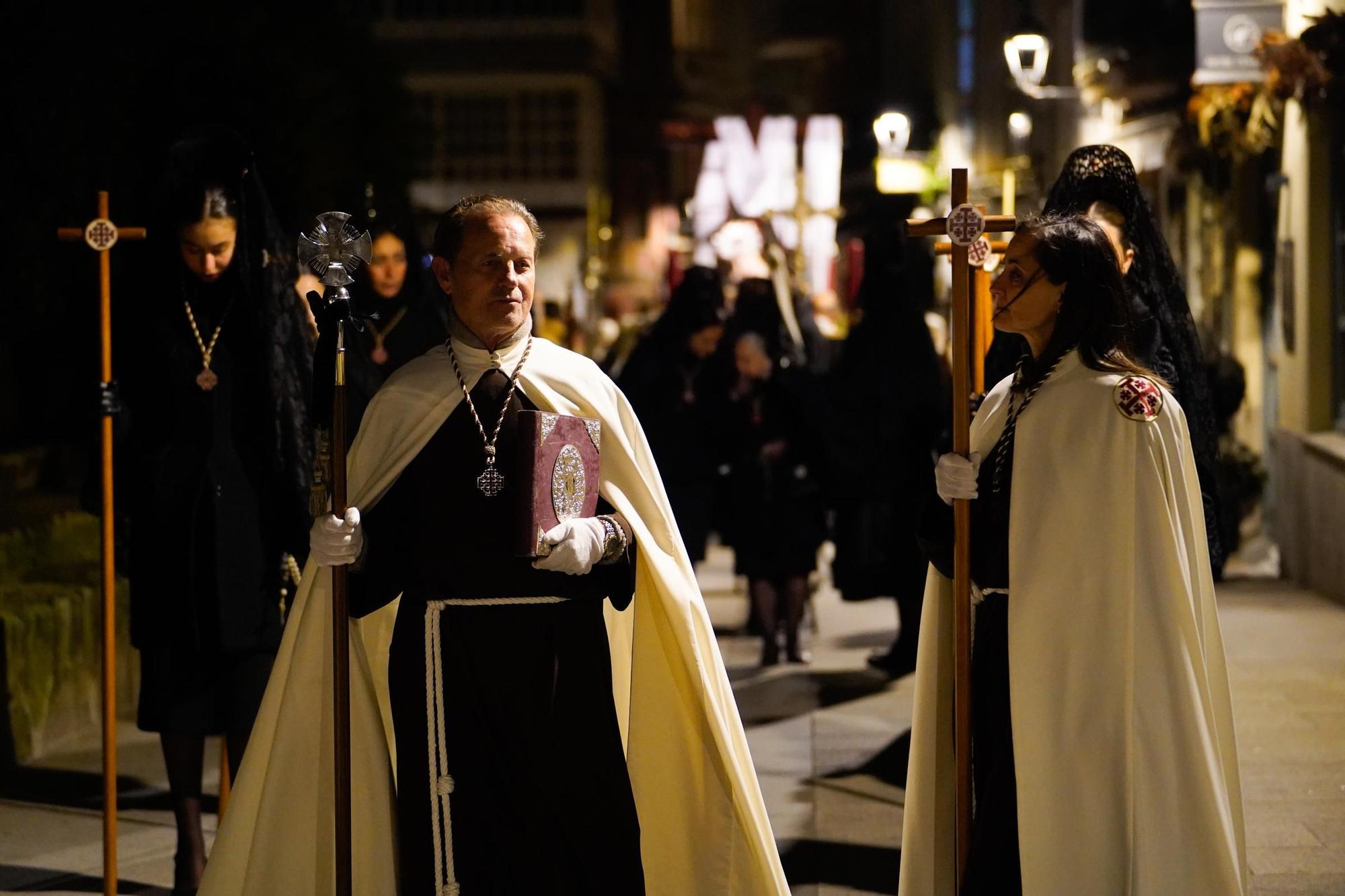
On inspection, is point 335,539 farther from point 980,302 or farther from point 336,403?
point 980,302

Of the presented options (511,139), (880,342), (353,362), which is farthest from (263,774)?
(511,139)

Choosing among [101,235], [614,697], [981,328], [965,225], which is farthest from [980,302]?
[101,235]

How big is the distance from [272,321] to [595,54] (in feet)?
111

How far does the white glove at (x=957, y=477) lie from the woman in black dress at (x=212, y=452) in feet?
7.97

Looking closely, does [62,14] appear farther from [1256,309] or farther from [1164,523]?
[1256,309]

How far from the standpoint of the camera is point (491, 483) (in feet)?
14.5

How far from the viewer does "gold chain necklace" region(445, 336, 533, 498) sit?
4.42 metres

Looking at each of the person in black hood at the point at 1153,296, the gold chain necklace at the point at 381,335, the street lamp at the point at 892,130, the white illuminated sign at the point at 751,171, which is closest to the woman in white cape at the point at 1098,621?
the person in black hood at the point at 1153,296

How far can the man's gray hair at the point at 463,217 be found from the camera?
14.5 feet

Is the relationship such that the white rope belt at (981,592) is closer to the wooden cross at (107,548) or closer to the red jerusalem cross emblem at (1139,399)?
the red jerusalem cross emblem at (1139,399)

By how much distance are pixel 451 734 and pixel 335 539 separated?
57cm

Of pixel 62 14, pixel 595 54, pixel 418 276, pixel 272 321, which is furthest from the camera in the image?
pixel 595 54

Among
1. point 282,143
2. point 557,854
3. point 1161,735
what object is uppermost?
point 282,143

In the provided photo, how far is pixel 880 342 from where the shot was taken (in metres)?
9.98
